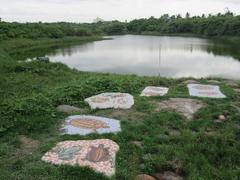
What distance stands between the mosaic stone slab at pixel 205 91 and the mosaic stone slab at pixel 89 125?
114 inches

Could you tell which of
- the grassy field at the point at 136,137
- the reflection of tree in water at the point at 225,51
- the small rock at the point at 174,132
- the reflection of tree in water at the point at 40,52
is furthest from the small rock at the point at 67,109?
the reflection of tree in water at the point at 40,52

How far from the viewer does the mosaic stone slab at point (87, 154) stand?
3.77 meters

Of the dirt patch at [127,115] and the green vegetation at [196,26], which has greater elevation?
the green vegetation at [196,26]

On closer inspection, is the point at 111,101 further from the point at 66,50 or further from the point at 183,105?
the point at 66,50

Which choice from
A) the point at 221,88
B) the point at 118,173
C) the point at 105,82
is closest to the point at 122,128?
the point at 118,173

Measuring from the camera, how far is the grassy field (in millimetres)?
3680

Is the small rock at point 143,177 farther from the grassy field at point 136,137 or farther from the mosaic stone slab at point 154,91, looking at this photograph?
the mosaic stone slab at point 154,91

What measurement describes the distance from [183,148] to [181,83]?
15.8 ft

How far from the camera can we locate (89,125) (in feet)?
17.0

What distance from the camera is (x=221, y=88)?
8.01 metres

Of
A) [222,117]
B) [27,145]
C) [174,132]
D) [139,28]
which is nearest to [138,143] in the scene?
[174,132]

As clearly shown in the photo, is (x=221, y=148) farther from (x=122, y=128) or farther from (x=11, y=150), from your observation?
(x=11, y=150)

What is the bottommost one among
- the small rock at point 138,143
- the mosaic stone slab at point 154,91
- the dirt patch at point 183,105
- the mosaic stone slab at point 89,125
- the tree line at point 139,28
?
the small rock at point 138,143

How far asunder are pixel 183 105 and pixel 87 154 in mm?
2993
